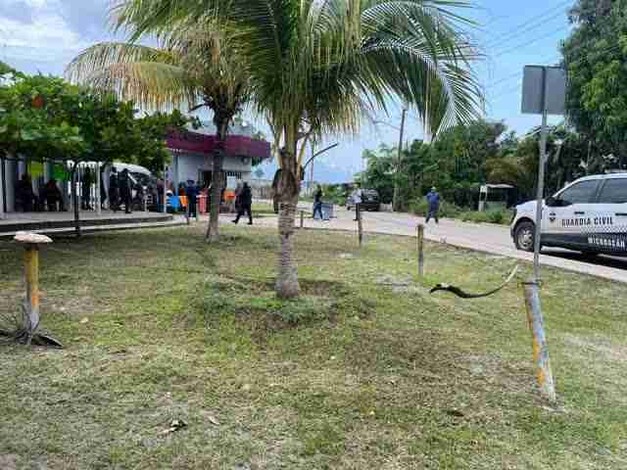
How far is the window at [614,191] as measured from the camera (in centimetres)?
1088

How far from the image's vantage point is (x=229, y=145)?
33.4 meters

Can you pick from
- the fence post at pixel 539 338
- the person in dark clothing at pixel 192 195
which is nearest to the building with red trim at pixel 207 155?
the person in dark clothing at pixel 192 195

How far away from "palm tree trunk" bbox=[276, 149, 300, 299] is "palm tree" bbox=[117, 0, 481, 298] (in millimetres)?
11

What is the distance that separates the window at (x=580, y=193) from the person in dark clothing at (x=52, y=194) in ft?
49.0

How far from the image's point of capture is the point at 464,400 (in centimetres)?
381

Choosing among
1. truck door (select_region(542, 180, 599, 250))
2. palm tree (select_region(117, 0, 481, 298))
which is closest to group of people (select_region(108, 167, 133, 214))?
truck door (select_region(542, 180, 599, 250))

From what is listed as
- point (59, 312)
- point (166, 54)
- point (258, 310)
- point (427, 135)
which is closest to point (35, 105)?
point (166, 54)

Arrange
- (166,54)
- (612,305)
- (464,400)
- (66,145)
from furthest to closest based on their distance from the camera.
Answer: (166,54) < (66,145) < (612,305) < (464,400)

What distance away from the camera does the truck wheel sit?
43.2 ft

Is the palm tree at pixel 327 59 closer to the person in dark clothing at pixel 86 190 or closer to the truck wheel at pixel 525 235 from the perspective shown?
the truck wheel at pixel 525 235

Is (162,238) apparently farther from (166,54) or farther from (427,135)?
(427,135)

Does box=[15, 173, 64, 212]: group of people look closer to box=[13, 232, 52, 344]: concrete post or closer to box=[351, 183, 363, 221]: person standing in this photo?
box=[351, 183, 363, 221]: person standing

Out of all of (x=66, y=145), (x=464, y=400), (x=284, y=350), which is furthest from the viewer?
(x=66, y=145)

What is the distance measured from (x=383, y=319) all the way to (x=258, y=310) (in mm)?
1323
